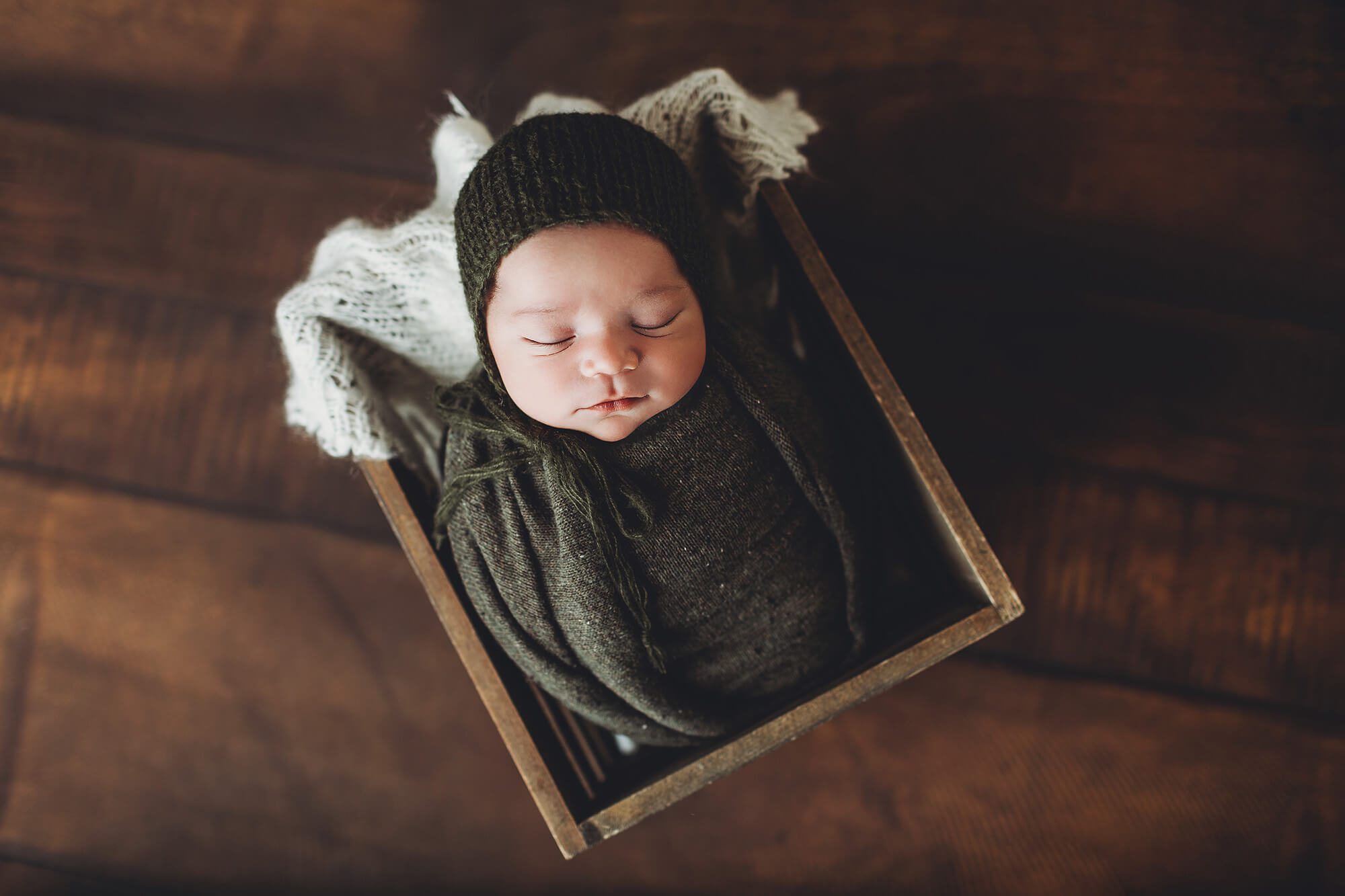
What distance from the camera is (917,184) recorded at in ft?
3.38

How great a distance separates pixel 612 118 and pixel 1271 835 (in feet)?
3.54

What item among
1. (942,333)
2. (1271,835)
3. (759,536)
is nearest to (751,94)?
(942,333)

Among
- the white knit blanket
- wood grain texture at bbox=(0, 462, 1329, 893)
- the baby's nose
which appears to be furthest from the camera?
wood grain texture at bbox=(0, 462, 1329, 893)

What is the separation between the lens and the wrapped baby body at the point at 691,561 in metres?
0.70

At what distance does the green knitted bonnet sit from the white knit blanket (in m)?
0.08

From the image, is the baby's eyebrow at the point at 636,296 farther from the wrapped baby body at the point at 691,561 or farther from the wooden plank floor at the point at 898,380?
the wooden plank floor at the point at 898,380

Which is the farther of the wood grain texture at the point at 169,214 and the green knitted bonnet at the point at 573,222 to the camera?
the wood grain texture at the point at 169,214

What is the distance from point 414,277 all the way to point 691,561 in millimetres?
356

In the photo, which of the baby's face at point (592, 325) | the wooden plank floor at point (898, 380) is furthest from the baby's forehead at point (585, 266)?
the wooden plank floor at point (898, 380)

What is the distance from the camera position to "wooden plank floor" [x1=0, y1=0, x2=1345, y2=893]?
1.00 m

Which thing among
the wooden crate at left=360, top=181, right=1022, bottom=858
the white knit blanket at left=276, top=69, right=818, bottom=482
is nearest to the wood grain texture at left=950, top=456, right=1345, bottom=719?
the wooden crate at left=360, top=181, right=1022, bottom=858

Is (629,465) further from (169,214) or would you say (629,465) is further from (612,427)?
(169,214)

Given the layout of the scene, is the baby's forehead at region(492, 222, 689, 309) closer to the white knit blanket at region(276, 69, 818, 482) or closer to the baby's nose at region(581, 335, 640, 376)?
the baby's nose at region(581, 335, 640, 376)

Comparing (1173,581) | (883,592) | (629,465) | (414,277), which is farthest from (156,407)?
(1173,581)
